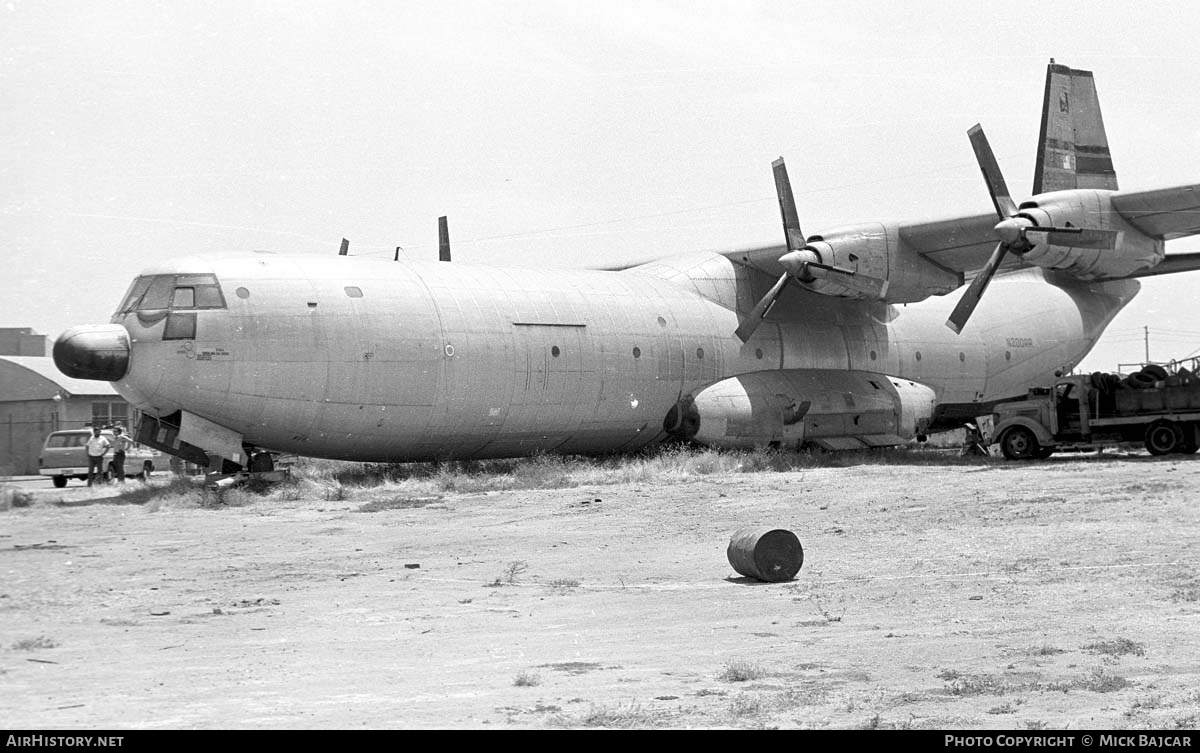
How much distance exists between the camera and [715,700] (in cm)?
655

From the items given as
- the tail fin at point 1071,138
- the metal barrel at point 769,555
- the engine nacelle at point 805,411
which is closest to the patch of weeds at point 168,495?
the metal barrel at point 769,555

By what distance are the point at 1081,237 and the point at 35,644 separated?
21425 mm

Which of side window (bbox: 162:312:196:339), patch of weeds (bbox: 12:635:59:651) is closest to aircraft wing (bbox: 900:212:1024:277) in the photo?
side window (bbox: 162:312:196:339)

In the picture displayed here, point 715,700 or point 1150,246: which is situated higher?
point 1150,246

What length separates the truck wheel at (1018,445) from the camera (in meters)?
26.8

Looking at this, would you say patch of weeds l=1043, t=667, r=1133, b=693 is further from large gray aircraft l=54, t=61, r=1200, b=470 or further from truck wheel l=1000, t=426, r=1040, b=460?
truck wheel l=1000, t=426, r=1040, b=460

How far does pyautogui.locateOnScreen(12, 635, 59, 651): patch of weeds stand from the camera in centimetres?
674

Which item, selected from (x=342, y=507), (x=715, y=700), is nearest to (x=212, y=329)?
(x=342, y=507)

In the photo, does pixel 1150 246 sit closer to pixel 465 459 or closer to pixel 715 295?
pixel 715 295

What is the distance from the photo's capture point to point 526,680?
692cm

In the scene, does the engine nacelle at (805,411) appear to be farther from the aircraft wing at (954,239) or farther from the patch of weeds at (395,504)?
the patch of weeds at (395,504)

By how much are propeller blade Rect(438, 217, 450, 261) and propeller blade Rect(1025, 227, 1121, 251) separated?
42.4 feet
